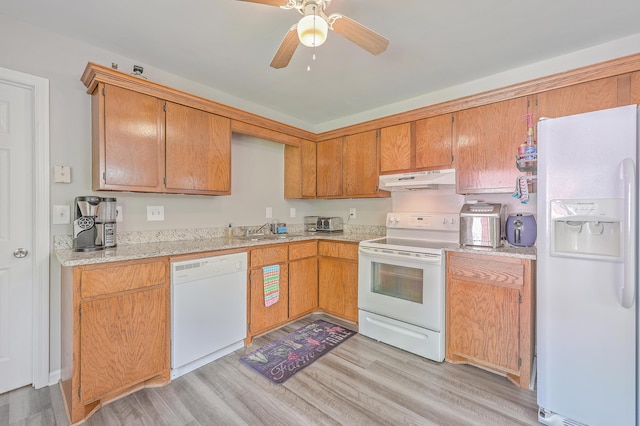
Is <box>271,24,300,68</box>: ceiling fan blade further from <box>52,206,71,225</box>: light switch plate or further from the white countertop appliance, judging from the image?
<box>52,206,71,225</box>: light switch plate

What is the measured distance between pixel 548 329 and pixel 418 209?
5.12 ft

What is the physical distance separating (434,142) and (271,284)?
6.86ft

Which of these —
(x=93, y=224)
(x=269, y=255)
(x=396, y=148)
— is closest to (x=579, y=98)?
(x=396, y=148)

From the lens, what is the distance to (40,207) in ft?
6.37

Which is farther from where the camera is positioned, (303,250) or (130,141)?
(303,250)

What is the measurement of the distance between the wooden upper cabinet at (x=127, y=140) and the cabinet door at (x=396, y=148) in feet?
6.94

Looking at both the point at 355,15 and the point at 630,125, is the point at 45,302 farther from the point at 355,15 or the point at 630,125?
the point at 630,125

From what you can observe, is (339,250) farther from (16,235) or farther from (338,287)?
(16,235)

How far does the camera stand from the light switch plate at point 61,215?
199 cm

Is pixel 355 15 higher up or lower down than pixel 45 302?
higher up

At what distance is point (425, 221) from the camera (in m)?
2.87

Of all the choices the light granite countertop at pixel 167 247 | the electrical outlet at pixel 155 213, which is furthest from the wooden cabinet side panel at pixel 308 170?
the electrical outlet at pixel 155 213

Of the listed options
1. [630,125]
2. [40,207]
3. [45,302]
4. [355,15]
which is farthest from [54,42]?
[630,125]

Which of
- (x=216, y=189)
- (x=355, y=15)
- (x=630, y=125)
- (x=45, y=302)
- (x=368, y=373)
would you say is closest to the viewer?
(x=630, y=125)
